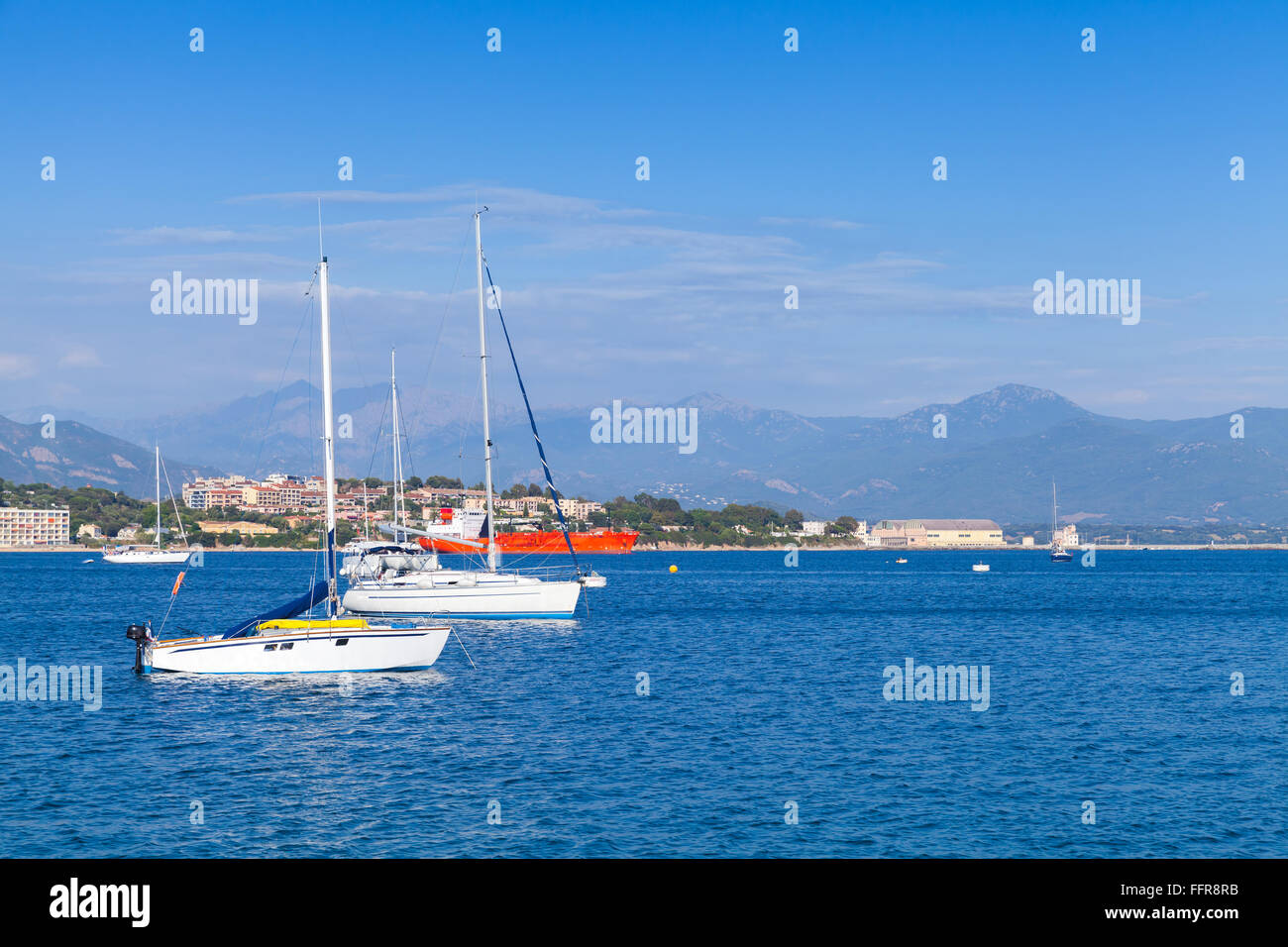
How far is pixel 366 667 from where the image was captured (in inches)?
1724

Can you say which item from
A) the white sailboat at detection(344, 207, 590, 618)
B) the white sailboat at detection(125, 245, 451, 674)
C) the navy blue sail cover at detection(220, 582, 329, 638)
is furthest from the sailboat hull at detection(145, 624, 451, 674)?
the white sailboat at detection(344, 207, 590, 618)

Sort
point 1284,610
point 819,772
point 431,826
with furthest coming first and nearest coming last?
point 1284,610
point 819,772
point 431,826

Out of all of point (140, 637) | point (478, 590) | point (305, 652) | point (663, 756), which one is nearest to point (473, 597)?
point (478, 590)

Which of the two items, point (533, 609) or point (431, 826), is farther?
point (533, 609)

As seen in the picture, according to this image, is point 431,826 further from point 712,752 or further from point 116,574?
point 116,574

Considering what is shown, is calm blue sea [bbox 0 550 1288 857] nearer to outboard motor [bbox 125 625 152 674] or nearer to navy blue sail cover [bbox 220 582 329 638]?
outboard motor [bbox 125 625 152 674]

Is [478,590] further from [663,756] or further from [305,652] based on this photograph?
[663,756]

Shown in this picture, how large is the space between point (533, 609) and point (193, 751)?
3698 centimetres

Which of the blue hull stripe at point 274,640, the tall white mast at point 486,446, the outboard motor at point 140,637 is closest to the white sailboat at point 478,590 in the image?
the tall white mast at point 486,446

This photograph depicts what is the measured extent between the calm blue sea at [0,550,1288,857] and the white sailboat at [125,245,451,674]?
95 centimetres

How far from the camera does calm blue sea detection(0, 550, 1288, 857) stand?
23.0m
